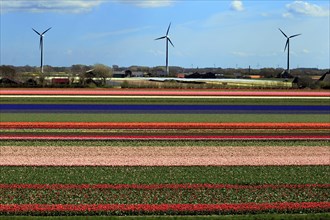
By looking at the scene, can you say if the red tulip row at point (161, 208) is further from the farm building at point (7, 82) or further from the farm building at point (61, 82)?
the farm building at point (7, 82)

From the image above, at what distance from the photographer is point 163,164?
1856 cm

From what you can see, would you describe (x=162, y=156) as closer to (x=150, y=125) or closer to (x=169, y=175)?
(x=169, y=175)

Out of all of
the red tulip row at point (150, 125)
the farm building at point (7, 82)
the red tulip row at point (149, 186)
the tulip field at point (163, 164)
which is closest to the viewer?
the tulip field at point (163, 164)

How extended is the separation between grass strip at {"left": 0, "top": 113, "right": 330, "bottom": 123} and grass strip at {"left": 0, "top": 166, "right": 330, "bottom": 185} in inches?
516

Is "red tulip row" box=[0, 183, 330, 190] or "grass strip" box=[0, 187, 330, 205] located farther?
"red tulip row" box=[0, 183, 330, 190]

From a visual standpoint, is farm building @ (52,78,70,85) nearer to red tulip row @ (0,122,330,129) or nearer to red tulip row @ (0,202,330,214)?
red tulip row @ (0,122,330,129)

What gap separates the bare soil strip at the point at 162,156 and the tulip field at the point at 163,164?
3cm

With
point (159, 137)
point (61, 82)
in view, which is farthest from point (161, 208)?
point (61, 82)

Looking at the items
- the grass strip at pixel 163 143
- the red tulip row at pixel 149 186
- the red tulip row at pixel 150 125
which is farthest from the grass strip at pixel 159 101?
the red tulip row at pixel 149 186

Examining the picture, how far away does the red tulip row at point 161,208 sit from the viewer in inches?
513

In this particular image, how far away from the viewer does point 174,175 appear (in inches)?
667

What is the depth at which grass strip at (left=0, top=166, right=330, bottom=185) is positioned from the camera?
1619 centimetres

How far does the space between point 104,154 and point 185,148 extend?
339 centimetres

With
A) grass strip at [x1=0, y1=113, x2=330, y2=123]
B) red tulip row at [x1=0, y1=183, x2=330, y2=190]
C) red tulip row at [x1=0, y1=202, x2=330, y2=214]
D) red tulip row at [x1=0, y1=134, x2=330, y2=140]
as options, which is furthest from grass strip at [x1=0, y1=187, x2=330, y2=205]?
grass strip at [x1=0, y1=113, x2=330, y2=123]
